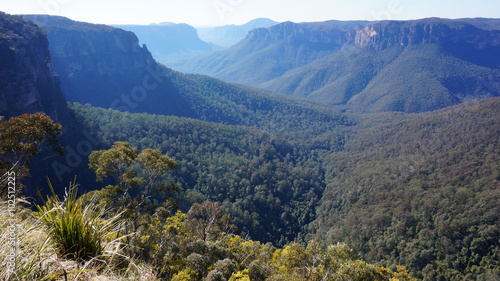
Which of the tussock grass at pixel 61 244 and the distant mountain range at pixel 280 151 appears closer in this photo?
the tussock grass at pixel 61 244

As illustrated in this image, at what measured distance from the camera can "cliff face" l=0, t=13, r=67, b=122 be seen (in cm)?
3628

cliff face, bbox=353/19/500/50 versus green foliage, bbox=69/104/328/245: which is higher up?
cliff face, bbox=353/19/500/50

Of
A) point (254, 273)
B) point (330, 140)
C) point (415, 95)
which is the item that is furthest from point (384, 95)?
point (254, 273)

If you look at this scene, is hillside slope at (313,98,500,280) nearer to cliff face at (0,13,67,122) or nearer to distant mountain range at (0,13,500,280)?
distant mountain range at (0,13,500,280)

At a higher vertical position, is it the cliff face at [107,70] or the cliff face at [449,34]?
the cliff face at [449,34]

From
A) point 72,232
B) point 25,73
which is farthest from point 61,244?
point 25,73

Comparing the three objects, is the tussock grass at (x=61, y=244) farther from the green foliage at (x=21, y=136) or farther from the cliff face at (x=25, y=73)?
the cliff face at (x=25, y=73)

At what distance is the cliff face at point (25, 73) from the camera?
3628cm

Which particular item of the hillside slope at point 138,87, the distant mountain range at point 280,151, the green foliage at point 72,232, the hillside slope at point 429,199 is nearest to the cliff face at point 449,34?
the distant mountain range at point 280,151

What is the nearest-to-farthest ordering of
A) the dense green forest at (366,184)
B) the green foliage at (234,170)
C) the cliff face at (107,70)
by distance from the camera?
the dense green forest at (366,184) → the green foliage at (234,170) → the cliff face at (107,70)

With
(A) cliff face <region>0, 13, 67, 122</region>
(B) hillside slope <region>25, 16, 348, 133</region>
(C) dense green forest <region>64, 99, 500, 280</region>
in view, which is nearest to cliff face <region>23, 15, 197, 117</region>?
(B) hillside slope <region>25, 16, 348, 133</region>

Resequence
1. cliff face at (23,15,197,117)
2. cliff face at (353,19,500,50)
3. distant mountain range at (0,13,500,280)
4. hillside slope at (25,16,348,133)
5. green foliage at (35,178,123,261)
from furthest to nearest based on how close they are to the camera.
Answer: cliff face at (353,19,500,50), hillside slope at (25,16,348,133), cliff face at (23,15,197,117), distant mountain range at (0,13,500,280), green foliage at (35,178,123,261)

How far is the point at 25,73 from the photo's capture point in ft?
136

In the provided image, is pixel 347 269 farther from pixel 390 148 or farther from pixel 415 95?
pixel 415 95
